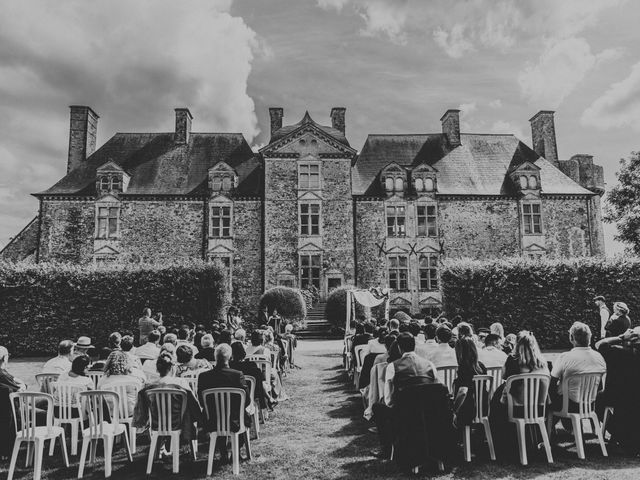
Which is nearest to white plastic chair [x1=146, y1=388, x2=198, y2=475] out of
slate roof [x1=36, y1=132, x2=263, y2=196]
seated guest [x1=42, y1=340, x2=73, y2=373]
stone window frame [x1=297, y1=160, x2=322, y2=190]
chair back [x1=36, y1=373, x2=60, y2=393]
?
chair back [x1=36, y1=373, x2=60, y2=393]

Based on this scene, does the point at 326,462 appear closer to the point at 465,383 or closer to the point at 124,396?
the point at 465,383

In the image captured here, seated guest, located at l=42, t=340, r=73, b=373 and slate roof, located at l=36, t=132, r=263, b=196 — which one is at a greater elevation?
slate roof, located at l=36, t=132, r=263, b=196

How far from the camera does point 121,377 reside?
6348mm

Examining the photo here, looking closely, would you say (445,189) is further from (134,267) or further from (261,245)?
(134,267)

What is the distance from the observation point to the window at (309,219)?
90.0 feet

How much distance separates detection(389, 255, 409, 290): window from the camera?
2758cm

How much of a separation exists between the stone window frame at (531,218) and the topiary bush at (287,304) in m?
13.7

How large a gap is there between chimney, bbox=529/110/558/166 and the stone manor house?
3.00 m

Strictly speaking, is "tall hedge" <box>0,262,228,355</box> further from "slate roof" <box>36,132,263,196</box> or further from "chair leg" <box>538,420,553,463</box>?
"chair leg" <box>538,420,553,463</box>

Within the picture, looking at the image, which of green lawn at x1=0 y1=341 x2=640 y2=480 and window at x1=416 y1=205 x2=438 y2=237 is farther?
window at x1=416 y1=205 x2=438 y2=237

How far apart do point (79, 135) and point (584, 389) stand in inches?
1212

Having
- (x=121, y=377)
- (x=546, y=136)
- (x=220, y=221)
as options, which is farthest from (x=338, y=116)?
(x=121, y=377)

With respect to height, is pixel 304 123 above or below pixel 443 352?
above

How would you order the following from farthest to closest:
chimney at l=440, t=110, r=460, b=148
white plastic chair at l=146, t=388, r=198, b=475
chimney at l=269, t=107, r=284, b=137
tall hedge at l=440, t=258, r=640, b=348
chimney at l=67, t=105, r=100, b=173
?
chimney at l=440, t=110, r=460, b=148 < chimney at l=269, t=107, r=284, b=137 < chimney at l=67, t=105, r=100, b=173 < tall hedge at l=440, t=258, r=640, b=348 < white plastic chair at l=146, t=388, r=198, b=475
